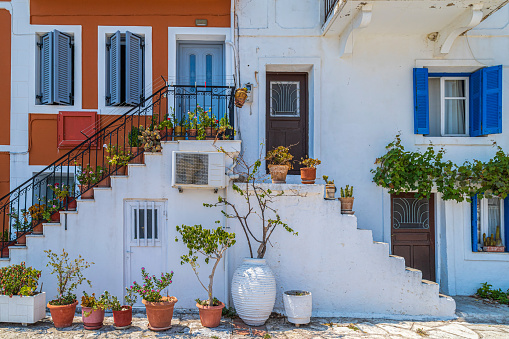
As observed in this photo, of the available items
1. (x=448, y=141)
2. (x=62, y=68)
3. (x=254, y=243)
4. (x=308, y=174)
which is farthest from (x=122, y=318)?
(x=448, y=141)

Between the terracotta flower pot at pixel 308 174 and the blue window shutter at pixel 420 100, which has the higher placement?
the blue window shutter at pixel 420 100

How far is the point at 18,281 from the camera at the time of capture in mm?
6664

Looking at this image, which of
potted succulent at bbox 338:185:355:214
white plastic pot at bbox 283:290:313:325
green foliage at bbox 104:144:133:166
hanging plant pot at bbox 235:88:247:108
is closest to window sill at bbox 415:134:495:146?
potted succulent at bbox 338:185:355:214

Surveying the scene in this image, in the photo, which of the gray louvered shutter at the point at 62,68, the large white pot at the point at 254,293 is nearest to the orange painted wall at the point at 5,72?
A: the gray louvered shutter at the point at 62,68

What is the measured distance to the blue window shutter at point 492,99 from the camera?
8664 millimetres

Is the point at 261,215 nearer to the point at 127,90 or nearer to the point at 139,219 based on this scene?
→ the point at 139,219

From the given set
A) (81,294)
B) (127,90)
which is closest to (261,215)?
(81,294)

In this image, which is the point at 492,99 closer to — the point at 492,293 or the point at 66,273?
the point at 492,293

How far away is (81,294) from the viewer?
24.4ft

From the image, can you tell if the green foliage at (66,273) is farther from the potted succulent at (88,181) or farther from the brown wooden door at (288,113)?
the brown wooden door at (288,113)

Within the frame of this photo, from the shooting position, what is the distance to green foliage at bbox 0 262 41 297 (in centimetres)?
662

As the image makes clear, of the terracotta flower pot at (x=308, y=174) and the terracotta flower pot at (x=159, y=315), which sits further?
the terracotta flower pot at (x=308, y=174)

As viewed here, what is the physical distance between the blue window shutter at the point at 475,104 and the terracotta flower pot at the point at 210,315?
5.92m

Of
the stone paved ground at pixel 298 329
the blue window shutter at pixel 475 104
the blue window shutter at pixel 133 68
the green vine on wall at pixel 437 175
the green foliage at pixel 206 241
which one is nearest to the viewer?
the stone paved ground at pixel 298 329
